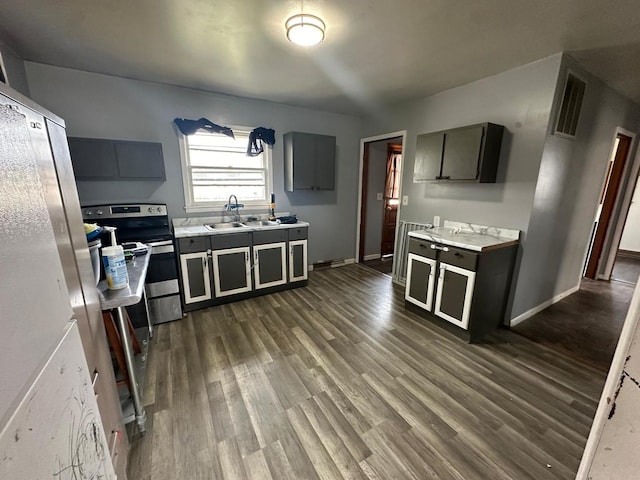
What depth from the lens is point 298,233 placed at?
3.49 meters

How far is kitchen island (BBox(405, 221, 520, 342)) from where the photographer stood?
2.35m

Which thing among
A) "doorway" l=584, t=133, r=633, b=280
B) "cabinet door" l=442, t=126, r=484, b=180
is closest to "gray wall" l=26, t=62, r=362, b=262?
"cabinet door" l=442, t=126, r=484, b=180

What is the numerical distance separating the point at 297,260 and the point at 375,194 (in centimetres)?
208

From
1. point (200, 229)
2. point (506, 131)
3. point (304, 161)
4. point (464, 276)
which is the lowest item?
point (464, 276)

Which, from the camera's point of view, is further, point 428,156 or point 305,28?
point 428,156

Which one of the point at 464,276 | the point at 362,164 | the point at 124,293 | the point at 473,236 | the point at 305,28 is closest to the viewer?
the point at 124,293

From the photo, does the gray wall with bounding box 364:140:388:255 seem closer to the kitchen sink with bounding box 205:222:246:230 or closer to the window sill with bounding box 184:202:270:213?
the window sill with bounding box 184:202:270:213

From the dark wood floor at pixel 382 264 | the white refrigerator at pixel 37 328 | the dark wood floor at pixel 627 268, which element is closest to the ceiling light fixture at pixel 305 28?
the white refrigerator at pixel 37 328

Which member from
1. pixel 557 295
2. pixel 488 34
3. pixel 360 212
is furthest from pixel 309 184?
pixel 557 295

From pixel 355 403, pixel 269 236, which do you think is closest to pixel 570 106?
pixel 355 403

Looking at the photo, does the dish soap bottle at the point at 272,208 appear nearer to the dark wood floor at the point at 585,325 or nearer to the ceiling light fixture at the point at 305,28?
the ceiling light fixture at the point at 305,28

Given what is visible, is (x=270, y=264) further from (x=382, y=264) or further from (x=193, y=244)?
(x=382, y=264)

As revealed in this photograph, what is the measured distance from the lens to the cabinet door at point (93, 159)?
254 cm

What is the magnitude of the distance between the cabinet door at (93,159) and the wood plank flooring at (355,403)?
1.68m
